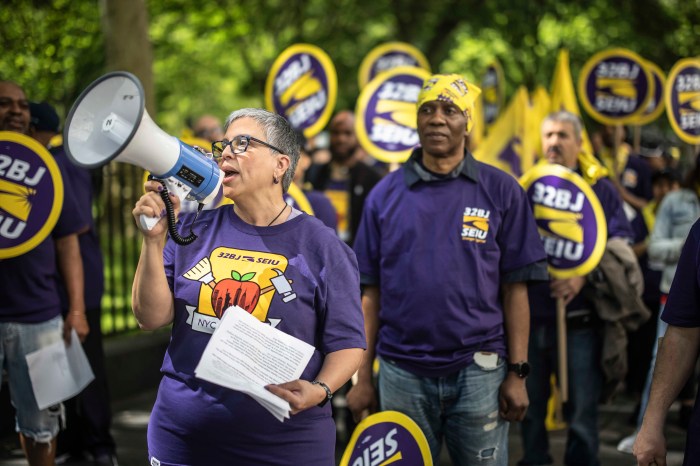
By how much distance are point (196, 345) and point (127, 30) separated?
357 inches

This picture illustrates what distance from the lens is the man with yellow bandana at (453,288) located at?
13.3ft

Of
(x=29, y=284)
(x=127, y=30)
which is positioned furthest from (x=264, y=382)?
(x=127, y=30)

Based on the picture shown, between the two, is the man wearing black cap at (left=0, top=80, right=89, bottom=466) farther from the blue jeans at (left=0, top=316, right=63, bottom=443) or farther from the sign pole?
the sign pole

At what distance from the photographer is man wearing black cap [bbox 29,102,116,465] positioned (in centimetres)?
588

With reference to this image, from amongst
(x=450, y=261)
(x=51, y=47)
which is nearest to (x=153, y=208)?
(x=450, y=261)

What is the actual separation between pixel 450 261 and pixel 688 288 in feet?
3.85

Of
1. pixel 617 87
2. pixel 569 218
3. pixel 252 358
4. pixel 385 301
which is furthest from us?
pixel 617 87

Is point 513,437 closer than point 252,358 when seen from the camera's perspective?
No

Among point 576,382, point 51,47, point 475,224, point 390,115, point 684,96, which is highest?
point 51,47

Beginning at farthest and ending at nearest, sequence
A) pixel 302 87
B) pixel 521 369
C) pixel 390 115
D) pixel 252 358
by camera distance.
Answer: pixel 302 87 → pixel 390 115 → pixel 521 369 → pixel 252 358

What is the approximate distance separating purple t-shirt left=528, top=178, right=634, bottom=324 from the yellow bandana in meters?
1.44

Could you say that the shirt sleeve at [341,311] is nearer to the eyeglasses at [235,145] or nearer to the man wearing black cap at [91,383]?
the eyeglasses at [235,145]

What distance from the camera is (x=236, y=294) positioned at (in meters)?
3.06

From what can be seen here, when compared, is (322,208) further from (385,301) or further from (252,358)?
(252,358)
